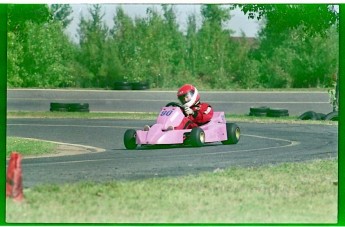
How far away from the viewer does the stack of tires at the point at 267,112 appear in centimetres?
1728

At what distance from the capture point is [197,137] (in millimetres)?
16844

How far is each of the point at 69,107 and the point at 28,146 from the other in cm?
96

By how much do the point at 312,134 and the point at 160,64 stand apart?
9.13ft

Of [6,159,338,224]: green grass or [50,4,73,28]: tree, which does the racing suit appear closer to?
[6,159,338,224]: green grass

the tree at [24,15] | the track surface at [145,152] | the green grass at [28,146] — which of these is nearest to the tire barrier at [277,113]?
the track surface at [145,152]

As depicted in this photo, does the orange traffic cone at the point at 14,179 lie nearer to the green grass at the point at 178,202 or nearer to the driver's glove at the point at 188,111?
the green grass at the point at 178,202

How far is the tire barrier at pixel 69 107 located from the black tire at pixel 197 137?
1758mm

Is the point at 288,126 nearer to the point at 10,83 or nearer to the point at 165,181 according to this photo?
the point at 165,181

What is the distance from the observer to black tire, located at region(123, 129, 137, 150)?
16.7 meters

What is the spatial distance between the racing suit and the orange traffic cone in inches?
128

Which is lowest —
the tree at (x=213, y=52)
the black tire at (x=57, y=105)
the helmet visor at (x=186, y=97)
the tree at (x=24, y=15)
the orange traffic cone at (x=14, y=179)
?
the orange traffic cone at (x=14, y=179)

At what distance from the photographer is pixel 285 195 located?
1519 cm

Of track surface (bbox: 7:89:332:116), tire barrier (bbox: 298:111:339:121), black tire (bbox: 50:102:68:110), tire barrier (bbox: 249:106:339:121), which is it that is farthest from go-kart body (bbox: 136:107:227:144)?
tire barrier (bbox: 298:111:339:121)

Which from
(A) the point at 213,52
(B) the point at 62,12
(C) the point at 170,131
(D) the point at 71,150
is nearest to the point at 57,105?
(D) the point at 71,150
